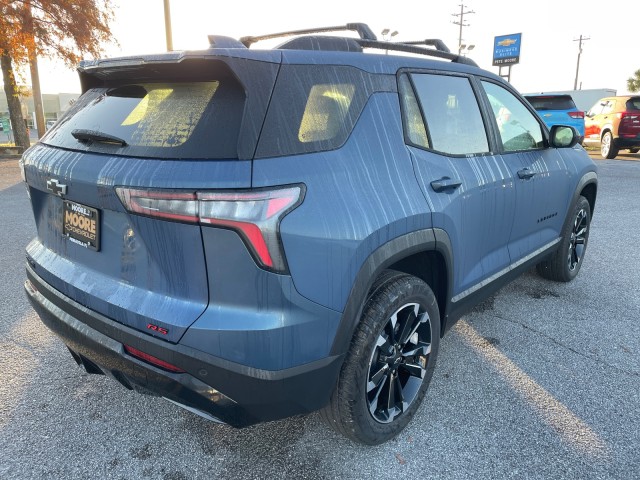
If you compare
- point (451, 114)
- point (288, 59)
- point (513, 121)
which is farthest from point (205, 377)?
point (513, 121)

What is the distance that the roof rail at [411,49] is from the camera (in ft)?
8.00

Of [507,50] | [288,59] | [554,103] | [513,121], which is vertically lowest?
[554,103]

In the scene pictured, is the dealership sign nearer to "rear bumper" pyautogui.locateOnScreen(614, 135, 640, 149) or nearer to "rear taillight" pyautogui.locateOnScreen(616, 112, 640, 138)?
"rear bumper" pyautogui.locateOnScreen(614, 135, 640, 149)

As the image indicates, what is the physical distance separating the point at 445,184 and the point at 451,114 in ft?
1.67

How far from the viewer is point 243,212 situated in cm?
157

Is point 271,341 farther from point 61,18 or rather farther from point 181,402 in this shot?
point 61,18

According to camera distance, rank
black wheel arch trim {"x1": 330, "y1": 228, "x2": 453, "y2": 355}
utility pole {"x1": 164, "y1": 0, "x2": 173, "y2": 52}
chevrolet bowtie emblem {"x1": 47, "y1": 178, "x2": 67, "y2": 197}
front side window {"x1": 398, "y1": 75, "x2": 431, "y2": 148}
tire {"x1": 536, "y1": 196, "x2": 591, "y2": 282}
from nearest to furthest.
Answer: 1. black wheel arch trim {"x1": 330, "y1": 228, "x2": 453, "y2": 355}
2. chevrolet bowtie emblem {"x1": 47, "y1": 178, "x2": 67, "y2": 197}
3. front side window {"x1": 398, "y1": 75, "x2": 431, "y2": 148}
4. tire {"x1": 536, "y1": 196, "x2": 591, "y2": 282}
5. utility pole {"x1": 164, "y1": 0, "x2": 173, "y2": 52}

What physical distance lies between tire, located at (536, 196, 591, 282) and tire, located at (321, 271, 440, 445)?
221 cm

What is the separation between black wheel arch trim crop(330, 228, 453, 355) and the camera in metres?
1.83

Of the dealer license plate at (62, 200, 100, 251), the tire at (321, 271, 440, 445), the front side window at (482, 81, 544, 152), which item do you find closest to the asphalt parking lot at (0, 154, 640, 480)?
the tire at (321, 271, 440, 445)

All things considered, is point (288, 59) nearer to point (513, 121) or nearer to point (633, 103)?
point (513, 121)

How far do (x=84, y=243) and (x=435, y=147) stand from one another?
162cm

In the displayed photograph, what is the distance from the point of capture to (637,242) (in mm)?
5754

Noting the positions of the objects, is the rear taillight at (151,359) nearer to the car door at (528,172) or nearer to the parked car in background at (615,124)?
the car door at (528,172)
